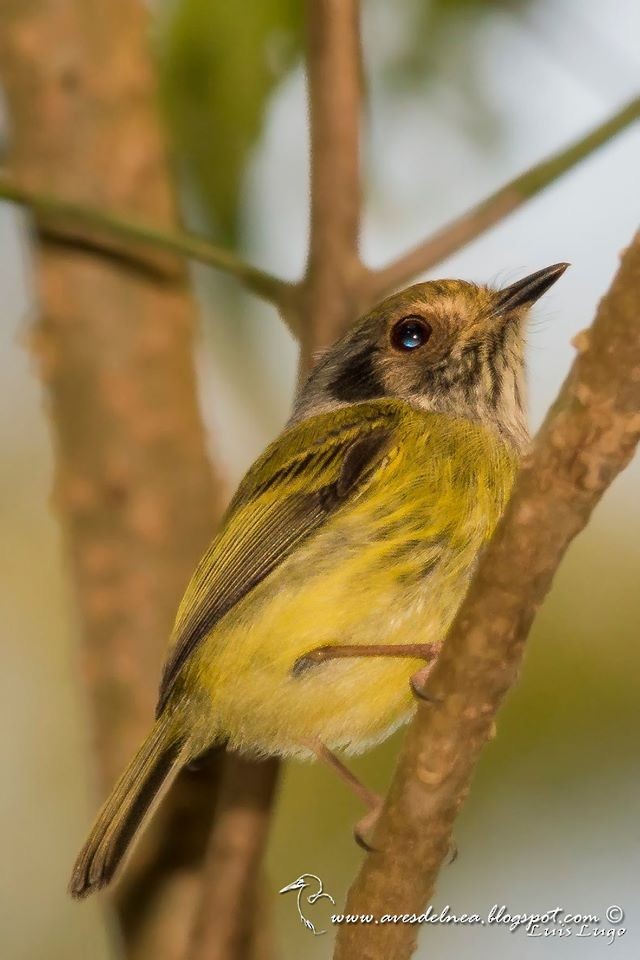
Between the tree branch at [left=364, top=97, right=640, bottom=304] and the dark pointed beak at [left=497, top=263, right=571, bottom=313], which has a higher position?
the tree branch at [left=364, top=97, right=640, bottom=304]

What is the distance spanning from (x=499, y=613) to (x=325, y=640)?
3.12 ft

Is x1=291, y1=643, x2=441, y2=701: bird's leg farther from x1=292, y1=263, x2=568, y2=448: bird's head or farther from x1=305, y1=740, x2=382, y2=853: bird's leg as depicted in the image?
x1=292, y1=263, x2=568, y2=448: bird's head

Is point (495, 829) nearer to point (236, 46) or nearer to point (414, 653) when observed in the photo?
point (414, 653)

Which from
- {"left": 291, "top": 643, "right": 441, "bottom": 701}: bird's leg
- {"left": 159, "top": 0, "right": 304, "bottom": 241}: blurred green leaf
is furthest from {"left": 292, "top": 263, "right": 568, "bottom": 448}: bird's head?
{"left": 291, "top": 643, "right": 441, "bottom": 701}: bird's leg

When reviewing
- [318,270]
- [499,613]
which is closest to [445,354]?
[318,270]

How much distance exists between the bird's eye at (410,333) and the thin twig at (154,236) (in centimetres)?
45

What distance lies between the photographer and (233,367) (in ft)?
17.7

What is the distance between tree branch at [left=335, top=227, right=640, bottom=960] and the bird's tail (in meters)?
0.77

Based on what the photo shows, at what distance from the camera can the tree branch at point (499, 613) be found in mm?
2053

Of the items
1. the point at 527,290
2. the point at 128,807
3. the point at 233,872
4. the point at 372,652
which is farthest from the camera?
the point at 527,290

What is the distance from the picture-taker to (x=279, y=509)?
138 inches

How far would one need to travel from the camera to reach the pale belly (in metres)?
3.14

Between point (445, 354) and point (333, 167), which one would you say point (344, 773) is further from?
point (333, 167)

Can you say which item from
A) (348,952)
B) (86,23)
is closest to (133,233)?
(86,23)
